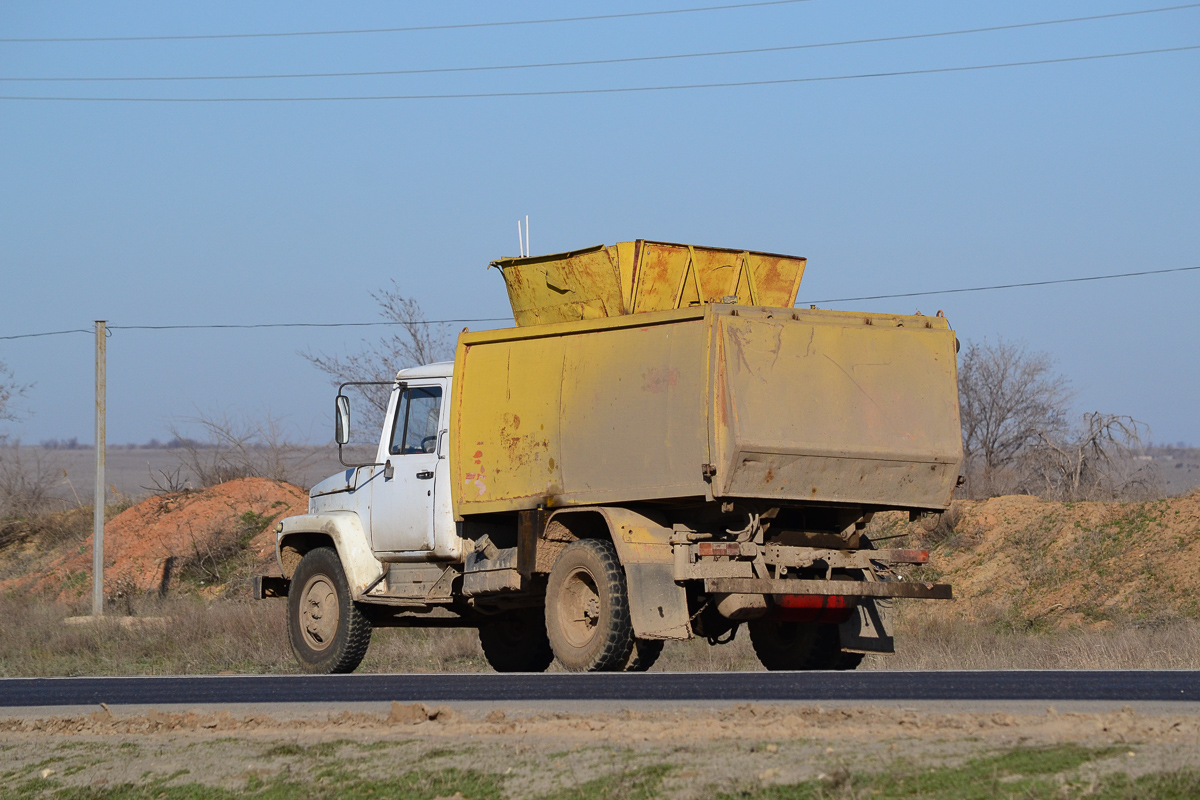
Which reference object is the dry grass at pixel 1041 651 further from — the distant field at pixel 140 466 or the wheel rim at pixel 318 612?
the distant field at pixel 140 466

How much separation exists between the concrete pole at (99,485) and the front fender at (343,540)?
43.2 feet

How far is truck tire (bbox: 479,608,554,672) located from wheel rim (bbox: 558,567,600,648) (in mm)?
2174

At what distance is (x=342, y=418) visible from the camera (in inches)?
512

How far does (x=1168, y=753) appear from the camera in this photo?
18.7 ft

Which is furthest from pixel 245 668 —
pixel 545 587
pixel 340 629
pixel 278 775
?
pixel 278 775

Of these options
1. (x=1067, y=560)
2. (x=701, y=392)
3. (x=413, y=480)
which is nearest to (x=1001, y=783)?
(x=701, y=392)

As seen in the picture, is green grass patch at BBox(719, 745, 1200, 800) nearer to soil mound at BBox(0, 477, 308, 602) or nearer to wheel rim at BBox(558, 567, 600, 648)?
wheel rim at BBox(558, 567, 600, 648)

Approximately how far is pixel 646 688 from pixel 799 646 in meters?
3.93

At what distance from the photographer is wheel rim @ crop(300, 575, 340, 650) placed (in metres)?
13.5

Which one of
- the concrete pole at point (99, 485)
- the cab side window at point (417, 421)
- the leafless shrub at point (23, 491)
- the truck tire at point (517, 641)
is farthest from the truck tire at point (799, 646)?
the leafless shrub at point (23, 491)

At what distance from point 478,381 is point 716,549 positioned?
295 cm

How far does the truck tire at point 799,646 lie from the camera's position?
12.1 metres

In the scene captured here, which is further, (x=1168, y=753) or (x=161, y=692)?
(x=161, y=692)

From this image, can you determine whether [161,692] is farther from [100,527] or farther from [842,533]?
[100,527]
